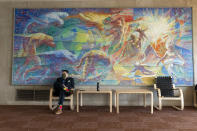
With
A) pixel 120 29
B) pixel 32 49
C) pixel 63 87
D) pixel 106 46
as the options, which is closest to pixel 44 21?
pixel 32 49

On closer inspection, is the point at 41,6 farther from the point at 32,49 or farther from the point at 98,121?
the point at 98,121

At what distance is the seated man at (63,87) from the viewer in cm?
377

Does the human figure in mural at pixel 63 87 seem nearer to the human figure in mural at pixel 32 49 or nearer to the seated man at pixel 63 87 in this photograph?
the seated man at pixel 63 87

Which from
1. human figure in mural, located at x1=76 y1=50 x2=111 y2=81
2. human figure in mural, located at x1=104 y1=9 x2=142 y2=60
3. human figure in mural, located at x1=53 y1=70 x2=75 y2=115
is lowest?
human figure in mural, located at x1=53 y1=70 x2=75 y2=115

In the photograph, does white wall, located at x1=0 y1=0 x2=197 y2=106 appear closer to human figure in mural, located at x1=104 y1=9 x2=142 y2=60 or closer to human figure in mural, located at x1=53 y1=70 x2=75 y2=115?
human figure in mural, located at x1=104 y1=9 x2=142 y2=60

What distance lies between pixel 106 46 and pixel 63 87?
1728 millimetres

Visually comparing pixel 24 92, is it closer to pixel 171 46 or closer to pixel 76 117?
pixel 76 117

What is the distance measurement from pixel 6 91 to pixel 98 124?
10.9 ft

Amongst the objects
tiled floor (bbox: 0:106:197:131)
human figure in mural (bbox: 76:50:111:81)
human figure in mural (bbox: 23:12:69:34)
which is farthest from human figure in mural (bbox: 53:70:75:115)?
human figure in mural (bbox: 23:12:69:34)

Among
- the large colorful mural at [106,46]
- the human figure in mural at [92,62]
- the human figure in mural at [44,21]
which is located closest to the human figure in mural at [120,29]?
the large colorful mural at [106,46]

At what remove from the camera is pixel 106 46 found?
14.8 ft

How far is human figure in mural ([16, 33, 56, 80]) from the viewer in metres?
4.57

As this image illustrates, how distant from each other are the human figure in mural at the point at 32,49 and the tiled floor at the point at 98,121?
1279 mm

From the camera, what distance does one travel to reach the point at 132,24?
454cm
